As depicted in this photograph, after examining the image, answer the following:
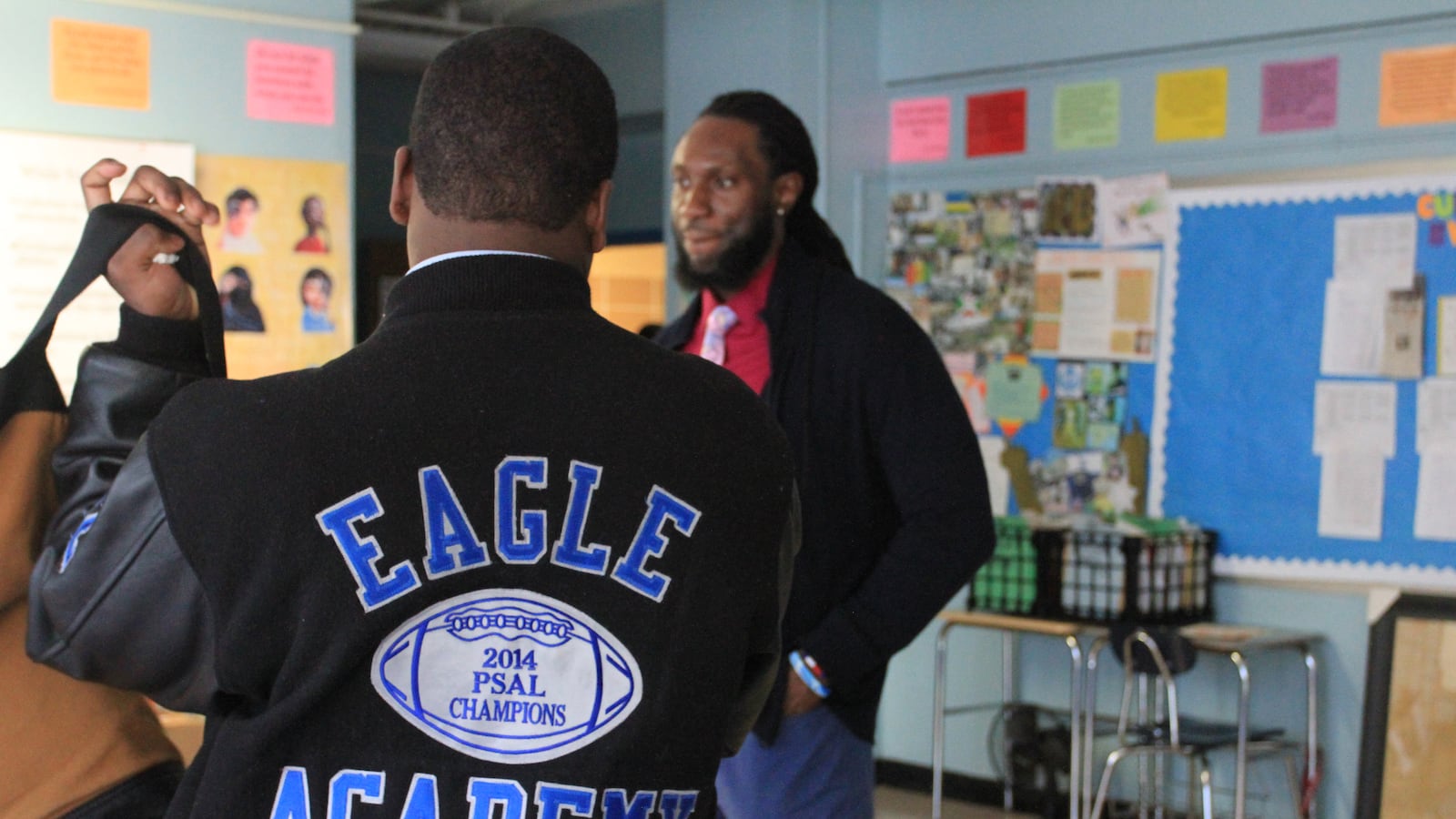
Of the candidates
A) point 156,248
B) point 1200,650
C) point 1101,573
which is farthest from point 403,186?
point 1101,573

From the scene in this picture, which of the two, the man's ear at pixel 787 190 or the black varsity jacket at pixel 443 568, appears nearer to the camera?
the black varsity jacket at pixel 443 568

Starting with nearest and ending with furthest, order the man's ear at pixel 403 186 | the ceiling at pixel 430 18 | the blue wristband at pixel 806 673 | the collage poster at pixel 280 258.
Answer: the man's ear at pixel 403 186 < the blue wristband at pixel 806 673 < the collage poster at pixel 280 258 < the ceiling at pixel 430 18

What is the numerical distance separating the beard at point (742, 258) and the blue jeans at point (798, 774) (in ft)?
2.09

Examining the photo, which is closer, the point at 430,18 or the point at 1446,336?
the point at 1446,336

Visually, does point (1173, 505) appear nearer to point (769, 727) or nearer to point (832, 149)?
point (832, 149)

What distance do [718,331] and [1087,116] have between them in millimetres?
2973

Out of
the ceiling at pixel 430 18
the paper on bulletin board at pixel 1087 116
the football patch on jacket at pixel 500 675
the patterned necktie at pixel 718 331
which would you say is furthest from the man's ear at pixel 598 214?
the ceiling at pixel 430 18

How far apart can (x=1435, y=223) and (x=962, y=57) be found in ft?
5.45

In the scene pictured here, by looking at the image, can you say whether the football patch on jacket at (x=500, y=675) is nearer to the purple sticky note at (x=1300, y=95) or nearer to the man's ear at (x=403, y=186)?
the man's ear at (x=403, y=186)

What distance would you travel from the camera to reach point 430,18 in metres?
6.56

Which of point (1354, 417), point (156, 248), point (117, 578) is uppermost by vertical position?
point (156, 248)

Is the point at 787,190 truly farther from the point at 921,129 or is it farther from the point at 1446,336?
the point at 921,129

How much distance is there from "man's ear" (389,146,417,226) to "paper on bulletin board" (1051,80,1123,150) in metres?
3.97

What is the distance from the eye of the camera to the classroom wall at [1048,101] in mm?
4242
